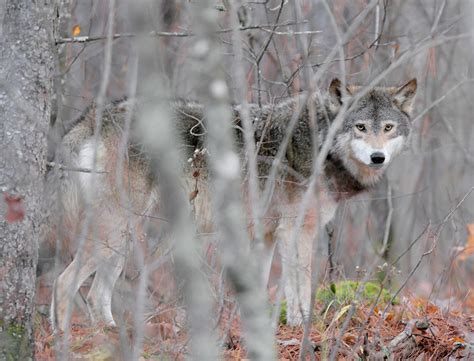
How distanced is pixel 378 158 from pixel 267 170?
952mm

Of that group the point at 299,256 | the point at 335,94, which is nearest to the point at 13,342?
the point at 299,256

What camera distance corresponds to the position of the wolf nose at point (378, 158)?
6441 millimetres

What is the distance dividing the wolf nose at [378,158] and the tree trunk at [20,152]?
327 cm

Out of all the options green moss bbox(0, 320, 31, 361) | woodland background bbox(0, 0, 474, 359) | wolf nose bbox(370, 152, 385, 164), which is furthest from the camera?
wolf nose bbox(370, 152, 385, 164)

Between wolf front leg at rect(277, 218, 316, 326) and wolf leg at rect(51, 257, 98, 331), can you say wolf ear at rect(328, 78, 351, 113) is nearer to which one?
wolf front leg at rect(277, 218, 316, 326)

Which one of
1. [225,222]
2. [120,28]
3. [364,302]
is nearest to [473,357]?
[364,302]

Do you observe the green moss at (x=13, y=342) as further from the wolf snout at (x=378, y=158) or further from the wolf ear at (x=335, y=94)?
the wolf ear at (x=335, y=94)

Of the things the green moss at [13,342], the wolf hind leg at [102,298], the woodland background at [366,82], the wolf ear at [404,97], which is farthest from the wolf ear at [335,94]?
the green moss at [13,342]

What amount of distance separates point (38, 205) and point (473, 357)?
108 inches

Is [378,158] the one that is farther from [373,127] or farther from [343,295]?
[343,295]

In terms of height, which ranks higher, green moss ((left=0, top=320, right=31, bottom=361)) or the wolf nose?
the wolf nose

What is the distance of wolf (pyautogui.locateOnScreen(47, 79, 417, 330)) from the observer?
242 inches

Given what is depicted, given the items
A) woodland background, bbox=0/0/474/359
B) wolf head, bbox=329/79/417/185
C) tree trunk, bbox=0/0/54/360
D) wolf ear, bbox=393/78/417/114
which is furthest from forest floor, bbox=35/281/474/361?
wolf ear, bbox=393/78/417/114

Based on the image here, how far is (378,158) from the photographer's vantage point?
6.45 m
